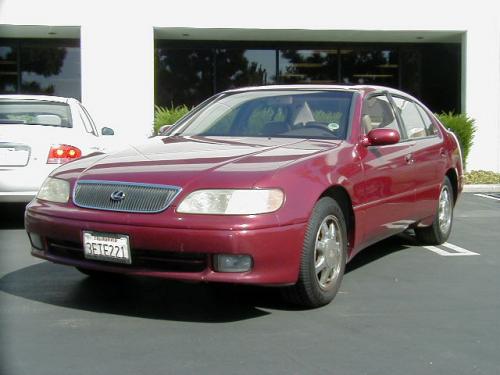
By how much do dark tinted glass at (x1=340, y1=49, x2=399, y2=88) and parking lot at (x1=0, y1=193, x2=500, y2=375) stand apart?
11.7m

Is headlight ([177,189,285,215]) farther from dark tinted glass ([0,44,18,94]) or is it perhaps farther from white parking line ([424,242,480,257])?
dark tinted glass ([0,44,18,94])

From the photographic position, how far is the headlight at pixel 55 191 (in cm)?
482

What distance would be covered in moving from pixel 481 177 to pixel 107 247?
442 inches

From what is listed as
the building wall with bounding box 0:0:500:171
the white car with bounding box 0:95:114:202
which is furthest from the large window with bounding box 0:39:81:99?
the white car with bounding box 0:95:114:202

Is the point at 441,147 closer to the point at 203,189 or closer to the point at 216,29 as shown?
the point at 203,189

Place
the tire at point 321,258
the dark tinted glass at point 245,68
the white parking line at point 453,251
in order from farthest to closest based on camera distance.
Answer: the dark tinted glass at point 245,68
the white parking line at point 453,251
the tire at point 321,258

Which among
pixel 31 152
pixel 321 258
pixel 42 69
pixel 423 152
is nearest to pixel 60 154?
pixel 31 152

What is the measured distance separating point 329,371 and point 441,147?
3829 millimetres

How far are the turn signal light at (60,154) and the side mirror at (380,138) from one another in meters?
3.46

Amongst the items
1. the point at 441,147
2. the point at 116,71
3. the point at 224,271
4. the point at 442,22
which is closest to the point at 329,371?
the point at 224,271

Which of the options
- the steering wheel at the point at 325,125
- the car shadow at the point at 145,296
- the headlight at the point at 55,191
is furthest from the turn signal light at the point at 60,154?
the steering wheel at the point at 325,125

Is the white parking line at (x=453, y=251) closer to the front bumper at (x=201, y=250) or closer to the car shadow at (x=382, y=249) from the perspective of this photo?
the car shadow at (x=382, y=249)

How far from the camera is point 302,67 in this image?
1745 cm

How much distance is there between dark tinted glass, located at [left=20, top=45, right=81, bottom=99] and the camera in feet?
54.5
